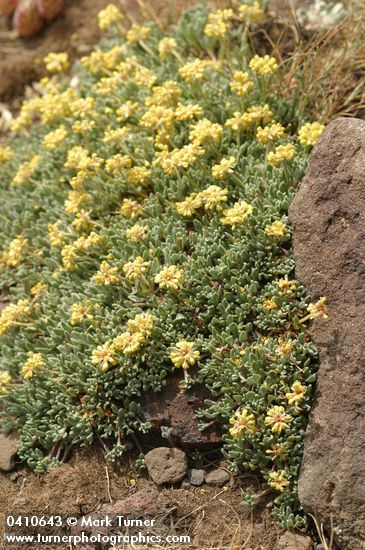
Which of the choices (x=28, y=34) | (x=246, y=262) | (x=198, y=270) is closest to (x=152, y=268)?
(x=198, y=270)

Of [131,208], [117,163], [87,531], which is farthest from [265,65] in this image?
[87,531]

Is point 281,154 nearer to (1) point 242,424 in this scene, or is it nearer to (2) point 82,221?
(2) point 82,221

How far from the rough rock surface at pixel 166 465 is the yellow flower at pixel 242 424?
1.69ft

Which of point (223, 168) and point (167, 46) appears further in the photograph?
point (167, 46)

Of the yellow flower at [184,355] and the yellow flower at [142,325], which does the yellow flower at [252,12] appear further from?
the yellow flower at [184,355]

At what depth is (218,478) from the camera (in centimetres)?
410

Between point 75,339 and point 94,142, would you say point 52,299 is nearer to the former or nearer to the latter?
point 75,339

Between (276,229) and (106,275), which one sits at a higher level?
(106,275)

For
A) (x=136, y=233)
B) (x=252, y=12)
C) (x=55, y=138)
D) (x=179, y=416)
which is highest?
(x=252, y=12)

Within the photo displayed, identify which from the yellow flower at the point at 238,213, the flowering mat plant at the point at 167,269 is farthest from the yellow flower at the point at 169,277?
the yellow flower at the point at 238,213

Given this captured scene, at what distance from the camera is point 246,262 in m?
4.29

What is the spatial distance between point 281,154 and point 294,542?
→ 2.25 meters

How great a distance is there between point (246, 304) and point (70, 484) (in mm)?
1524

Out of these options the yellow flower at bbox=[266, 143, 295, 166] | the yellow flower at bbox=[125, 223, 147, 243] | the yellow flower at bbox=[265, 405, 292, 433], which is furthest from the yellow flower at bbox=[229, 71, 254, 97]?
the yellow flower at bbox=[265, 405, 292, 433]
